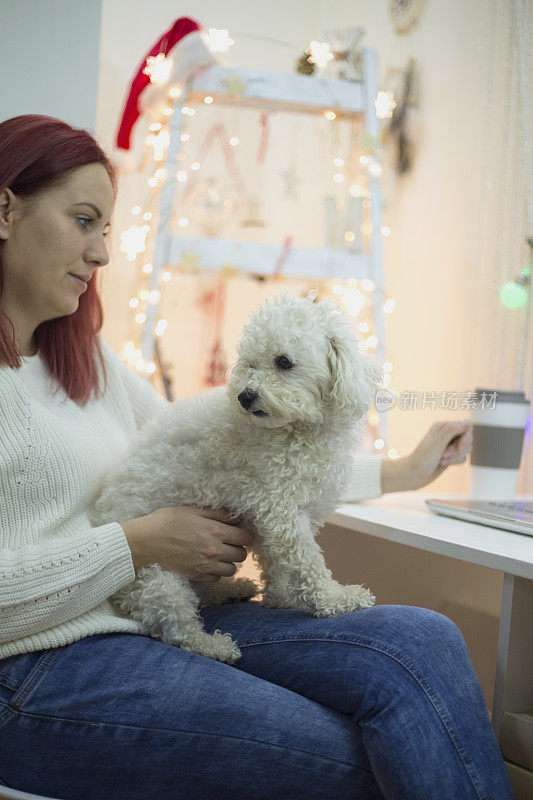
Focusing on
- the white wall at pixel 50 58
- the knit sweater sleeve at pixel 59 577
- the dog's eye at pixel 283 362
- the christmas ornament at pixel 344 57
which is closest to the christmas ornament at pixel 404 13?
the christmas ornament at pixel 344 57

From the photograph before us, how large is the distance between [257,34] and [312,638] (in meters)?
3.14

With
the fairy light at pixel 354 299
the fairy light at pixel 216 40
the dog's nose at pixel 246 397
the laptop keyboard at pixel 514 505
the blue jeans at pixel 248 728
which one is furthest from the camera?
the fairy light at pixel 354 299

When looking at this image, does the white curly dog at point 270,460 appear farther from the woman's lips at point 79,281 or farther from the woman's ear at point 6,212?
the woman's ear at point 6,212

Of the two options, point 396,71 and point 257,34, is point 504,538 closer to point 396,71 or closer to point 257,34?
point 396,71

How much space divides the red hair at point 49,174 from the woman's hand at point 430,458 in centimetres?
61

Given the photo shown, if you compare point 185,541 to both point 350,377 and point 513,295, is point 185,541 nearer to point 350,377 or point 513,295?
point 350,377

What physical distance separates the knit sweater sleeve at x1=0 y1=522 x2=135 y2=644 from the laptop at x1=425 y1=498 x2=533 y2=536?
1.97 ft

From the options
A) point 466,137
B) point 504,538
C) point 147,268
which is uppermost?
point 466,137

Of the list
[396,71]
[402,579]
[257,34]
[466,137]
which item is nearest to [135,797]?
[402,579]

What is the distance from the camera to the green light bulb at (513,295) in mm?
2068

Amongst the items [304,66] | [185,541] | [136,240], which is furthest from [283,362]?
[136,240]

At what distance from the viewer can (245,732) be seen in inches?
34.1

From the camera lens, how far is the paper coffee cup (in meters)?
1.47

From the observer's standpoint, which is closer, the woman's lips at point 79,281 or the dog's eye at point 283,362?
the dog's eye at point 283,362
